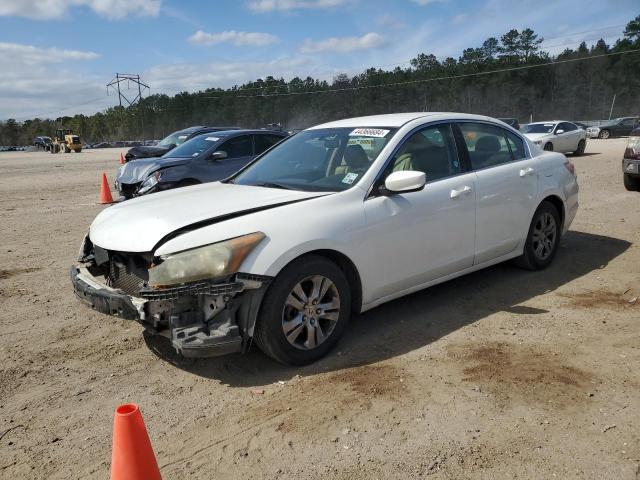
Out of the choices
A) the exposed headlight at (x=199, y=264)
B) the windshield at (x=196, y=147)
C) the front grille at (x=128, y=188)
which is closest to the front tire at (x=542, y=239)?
the exposed headlight at (x=199, y=264)

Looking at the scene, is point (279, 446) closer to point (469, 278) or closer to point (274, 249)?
point (274, 249)

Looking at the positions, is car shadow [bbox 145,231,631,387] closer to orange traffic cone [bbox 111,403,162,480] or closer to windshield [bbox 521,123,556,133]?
orange traffic cone [bbox 111,403,162,480]

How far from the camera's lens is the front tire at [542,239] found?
18.8ft

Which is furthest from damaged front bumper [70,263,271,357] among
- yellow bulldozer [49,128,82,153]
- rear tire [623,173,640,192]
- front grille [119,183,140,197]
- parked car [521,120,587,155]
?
yellow bulldozer [49,128,82,153]

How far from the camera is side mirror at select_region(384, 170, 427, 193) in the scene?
13.3ft

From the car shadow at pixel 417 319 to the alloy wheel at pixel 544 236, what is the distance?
21 centimetres

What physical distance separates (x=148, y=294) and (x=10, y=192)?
49.2ft

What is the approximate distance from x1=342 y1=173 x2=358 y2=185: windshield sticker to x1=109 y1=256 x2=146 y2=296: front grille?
5.31 feet

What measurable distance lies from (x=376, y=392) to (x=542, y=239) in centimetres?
324

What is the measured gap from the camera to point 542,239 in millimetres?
5852

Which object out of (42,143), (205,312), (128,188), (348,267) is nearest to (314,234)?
(348,267)

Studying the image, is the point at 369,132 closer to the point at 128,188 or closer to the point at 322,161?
the point at 322,161

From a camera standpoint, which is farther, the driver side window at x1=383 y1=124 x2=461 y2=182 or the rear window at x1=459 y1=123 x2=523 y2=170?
the rear window at x1=459 y1=123 x2=523 y2=170

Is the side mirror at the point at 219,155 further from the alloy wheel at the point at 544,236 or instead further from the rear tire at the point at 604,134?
the rear tire at the point at 604,134
